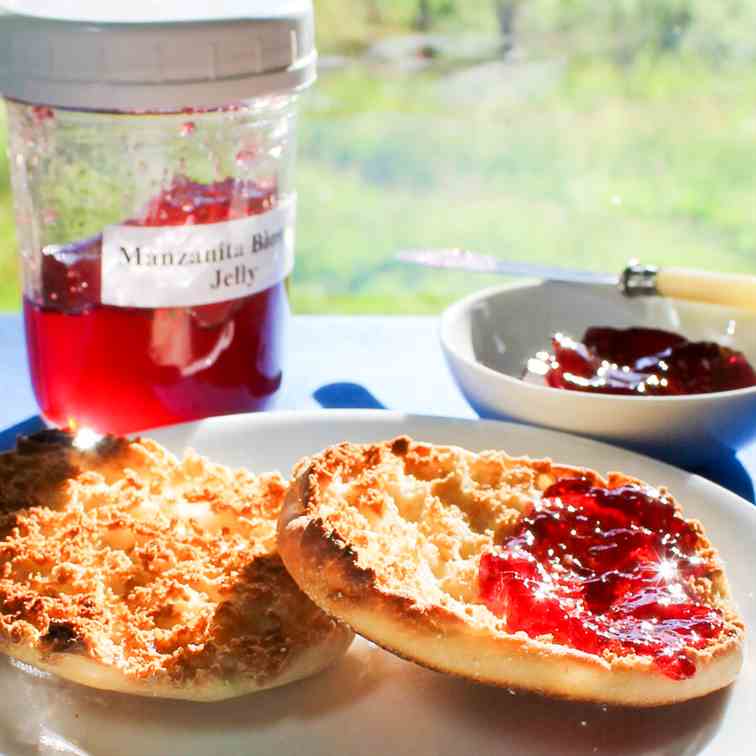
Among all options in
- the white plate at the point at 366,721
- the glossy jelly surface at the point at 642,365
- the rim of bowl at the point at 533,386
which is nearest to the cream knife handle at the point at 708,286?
the glossy jelly surface at the point at 642,365

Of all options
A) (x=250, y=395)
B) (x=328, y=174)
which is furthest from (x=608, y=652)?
(x=328, y=174)

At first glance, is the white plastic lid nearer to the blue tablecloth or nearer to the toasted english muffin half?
the toasted english muffin half

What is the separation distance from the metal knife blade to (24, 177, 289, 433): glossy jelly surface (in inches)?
14.4

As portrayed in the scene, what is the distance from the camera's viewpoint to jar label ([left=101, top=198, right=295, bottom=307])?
1.87 meters

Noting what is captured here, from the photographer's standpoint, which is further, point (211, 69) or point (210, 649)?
point (211, 69)

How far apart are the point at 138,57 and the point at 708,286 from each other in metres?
1.07

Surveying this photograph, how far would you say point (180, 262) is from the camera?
1882 mm

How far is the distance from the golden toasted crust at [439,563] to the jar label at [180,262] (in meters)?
0.42

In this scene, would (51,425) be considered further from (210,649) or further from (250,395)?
(210,649)

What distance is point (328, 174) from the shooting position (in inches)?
257

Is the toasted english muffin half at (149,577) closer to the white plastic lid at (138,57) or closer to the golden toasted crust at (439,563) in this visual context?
the golden toasted crust at (439,563)

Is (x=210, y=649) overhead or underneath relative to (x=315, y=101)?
overhead

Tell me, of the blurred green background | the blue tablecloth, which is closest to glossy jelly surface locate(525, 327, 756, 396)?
the blue tablecloth

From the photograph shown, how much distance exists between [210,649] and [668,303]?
1.25 meters
